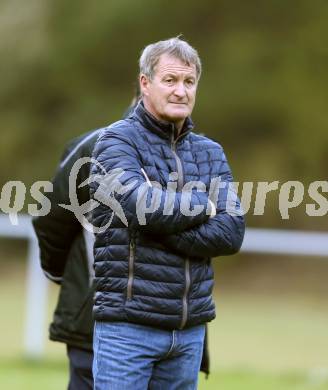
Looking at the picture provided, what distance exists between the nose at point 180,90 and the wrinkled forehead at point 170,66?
0.14ft

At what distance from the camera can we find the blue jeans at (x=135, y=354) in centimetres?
357

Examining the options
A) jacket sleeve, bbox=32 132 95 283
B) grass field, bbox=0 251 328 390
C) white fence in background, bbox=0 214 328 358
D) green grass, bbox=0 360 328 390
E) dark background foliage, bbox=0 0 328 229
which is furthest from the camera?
dark background foliage, bbox=0 0 328 229

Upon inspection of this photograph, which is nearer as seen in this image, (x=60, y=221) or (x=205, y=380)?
(x=60, y=221)

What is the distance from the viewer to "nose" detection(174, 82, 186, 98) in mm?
3650

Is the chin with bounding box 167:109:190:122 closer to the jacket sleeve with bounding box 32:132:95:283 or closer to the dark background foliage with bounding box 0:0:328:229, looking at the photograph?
the jacket sleeve with bounding box 32:132:95:283

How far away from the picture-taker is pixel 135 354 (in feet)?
11.7

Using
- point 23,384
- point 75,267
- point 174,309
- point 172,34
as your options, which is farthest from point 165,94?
point 172,34

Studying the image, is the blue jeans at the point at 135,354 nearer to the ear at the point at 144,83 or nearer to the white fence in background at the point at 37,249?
the ear at the point at 144,83

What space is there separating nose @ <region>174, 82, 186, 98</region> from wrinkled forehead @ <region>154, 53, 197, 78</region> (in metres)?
0.04

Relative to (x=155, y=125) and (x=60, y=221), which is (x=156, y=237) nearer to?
(x=155, y=125)

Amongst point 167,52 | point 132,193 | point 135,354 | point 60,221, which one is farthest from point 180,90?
point 60,221

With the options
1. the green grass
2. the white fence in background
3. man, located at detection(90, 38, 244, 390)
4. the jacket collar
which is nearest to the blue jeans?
man, located at detection(90, 38, 244, 390)

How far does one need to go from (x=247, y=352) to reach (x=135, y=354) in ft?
18.0

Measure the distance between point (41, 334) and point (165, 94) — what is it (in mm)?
5172
